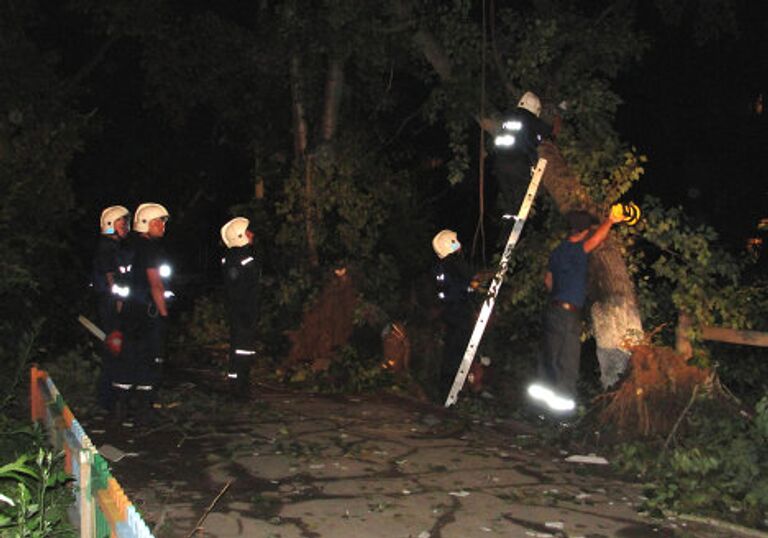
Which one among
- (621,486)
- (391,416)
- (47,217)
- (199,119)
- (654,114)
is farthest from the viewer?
(199,119)

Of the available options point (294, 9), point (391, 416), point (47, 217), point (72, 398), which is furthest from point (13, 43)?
point (391, 416)

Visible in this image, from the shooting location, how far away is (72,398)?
8727 mm

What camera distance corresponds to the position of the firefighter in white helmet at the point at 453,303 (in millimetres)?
9305

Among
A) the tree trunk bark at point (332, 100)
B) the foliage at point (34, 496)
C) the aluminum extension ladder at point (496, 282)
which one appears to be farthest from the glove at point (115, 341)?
the tree trunk bark at point (332, 100)

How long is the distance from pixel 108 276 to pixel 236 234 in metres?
1.35

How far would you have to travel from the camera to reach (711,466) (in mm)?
5898

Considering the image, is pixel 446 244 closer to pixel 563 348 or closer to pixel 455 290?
pixel 455 290

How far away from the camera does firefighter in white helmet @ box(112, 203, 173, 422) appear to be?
785 cm

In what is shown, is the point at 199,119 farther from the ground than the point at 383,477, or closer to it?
farther from the ground

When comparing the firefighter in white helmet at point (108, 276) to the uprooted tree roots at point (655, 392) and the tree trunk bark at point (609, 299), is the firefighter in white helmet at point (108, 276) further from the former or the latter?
the uprooted tree roots at point (655, 392)

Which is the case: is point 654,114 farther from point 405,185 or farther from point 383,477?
point 383,477

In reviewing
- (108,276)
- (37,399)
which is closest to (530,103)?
(108,276)

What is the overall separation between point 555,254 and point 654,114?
482 inches

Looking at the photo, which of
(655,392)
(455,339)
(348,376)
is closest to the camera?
(655,392)
